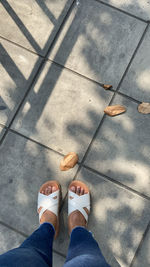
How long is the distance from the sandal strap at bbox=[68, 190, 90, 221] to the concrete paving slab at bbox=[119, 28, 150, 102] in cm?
110

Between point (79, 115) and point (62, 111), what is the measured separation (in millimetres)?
175

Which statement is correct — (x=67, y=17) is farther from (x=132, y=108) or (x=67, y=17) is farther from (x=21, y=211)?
(x=21, y=211)

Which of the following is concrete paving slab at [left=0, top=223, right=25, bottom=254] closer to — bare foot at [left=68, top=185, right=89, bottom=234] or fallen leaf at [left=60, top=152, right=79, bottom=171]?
bare foot at [left=68, top=185, right=89, bottom=234]

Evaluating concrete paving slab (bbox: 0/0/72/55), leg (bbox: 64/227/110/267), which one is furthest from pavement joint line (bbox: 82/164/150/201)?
concrete paving slab (bbox: 0/0/72/55)

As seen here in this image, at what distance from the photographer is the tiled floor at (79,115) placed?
2939 mm

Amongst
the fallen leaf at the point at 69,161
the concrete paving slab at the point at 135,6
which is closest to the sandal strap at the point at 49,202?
the fallen leaf at the point at 69,161

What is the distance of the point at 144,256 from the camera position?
2.85 m

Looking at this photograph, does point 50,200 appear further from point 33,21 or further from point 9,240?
point 33,21

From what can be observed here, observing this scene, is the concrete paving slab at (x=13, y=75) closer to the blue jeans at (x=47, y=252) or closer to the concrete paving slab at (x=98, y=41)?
the concrete paving slab at (x=98, y=41)

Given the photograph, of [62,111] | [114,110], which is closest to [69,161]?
[62,111]

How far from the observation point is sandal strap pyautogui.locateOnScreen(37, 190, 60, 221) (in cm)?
296

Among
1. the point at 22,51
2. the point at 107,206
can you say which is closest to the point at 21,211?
the point at 107,206

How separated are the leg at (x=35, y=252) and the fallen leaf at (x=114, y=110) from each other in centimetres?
120

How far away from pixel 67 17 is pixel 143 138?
1488 mm
